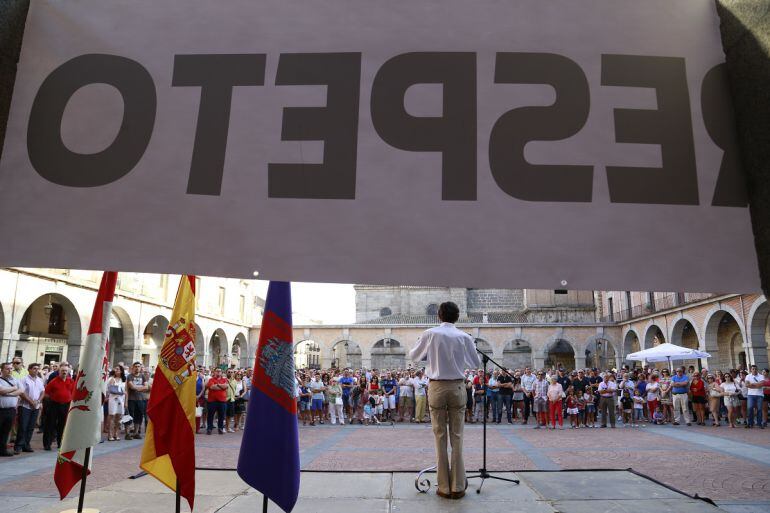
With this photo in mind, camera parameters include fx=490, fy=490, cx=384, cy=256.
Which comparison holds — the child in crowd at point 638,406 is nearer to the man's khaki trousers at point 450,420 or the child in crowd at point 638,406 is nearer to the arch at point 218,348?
the man's khaki trousers at point 450,420

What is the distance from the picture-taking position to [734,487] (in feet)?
19.8

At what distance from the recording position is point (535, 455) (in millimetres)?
8891

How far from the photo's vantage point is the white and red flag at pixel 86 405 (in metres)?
3.83

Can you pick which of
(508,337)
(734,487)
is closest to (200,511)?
(734,487)

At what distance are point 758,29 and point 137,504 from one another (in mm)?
5501

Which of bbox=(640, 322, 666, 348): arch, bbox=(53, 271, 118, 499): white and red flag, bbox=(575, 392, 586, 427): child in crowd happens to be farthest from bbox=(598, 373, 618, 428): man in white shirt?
bbox=(640, 322, 666, 348): arch

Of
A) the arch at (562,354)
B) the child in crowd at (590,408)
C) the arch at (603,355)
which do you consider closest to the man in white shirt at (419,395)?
the child in crowd at (590,408)

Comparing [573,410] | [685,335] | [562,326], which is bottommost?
[573,410]

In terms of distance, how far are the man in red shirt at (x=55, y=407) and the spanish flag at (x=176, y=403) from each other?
26.5 ft

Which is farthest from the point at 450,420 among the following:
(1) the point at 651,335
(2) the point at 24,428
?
(1) the point at 651,335

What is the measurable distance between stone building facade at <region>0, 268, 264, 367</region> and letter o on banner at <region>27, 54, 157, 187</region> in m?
19.5

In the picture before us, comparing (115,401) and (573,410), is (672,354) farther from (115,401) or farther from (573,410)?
(115,401)

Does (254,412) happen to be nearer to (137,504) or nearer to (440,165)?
(440,165)

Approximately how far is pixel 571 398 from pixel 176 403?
14.1 metres
